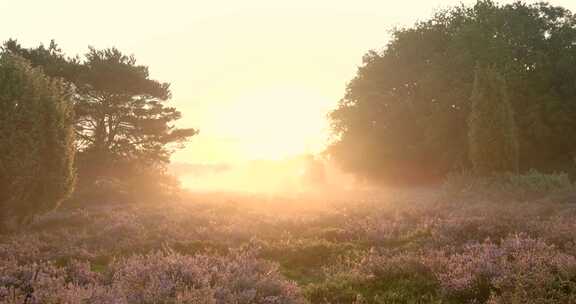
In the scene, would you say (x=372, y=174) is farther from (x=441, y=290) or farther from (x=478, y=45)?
(x=441, y=290)

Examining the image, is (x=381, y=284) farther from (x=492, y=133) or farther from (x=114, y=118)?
(x=114, y=118)

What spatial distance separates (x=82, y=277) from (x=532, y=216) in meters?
13.4

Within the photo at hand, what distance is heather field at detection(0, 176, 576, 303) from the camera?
802 cm

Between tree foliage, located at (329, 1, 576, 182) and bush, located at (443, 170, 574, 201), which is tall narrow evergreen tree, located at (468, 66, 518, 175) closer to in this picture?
bush, located at (443, 170, 574, 201)

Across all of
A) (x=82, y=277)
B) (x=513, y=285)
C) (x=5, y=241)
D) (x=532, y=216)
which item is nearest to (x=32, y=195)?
(x=5, y=241)

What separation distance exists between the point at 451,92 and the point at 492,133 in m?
11.0

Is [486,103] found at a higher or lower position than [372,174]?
higher

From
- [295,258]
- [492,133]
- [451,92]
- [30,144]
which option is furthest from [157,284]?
[451,92]

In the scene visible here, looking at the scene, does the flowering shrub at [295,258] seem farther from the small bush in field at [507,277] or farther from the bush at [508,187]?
the bush at [508,187]

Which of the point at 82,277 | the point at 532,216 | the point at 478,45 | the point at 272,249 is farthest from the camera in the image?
the point at 478,45

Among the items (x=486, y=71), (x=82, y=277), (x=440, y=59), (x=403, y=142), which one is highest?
(x=440, y=59)

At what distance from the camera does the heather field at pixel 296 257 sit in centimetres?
802

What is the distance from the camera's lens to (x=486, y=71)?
1272 inches

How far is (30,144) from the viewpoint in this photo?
16531mm
